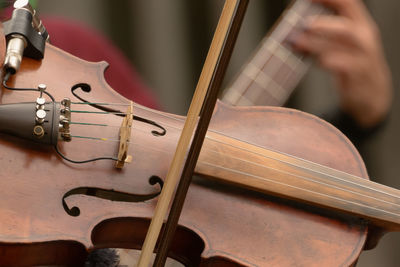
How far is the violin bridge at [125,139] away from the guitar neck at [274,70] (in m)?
0.23

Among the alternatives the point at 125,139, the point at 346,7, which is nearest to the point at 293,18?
the point at 346,7

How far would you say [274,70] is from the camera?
2.80ft

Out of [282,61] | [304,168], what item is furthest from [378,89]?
[304,168]

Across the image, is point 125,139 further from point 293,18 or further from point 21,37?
point 293,18

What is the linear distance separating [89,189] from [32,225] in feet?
0.24

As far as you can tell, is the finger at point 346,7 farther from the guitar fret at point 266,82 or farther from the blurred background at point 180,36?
the blurred background at point 180,36

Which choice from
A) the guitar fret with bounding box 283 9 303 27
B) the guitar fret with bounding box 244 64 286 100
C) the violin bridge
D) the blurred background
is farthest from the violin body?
the blurred background

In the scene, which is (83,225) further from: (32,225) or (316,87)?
(316,87)

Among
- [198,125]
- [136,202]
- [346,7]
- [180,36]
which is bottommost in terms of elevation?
[136,202]

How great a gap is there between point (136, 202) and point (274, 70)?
373 millimetres

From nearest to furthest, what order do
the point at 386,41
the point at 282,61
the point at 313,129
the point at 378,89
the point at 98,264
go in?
the point at 98,264 < the point at 313,129 < the point at 282,61 < the point at 378,89 < the point at 386,41

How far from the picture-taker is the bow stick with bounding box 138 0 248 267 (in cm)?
49

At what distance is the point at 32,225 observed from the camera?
0.53m

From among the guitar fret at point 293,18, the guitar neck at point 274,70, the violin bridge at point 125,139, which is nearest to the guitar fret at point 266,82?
the guitar neck at point 274,70
